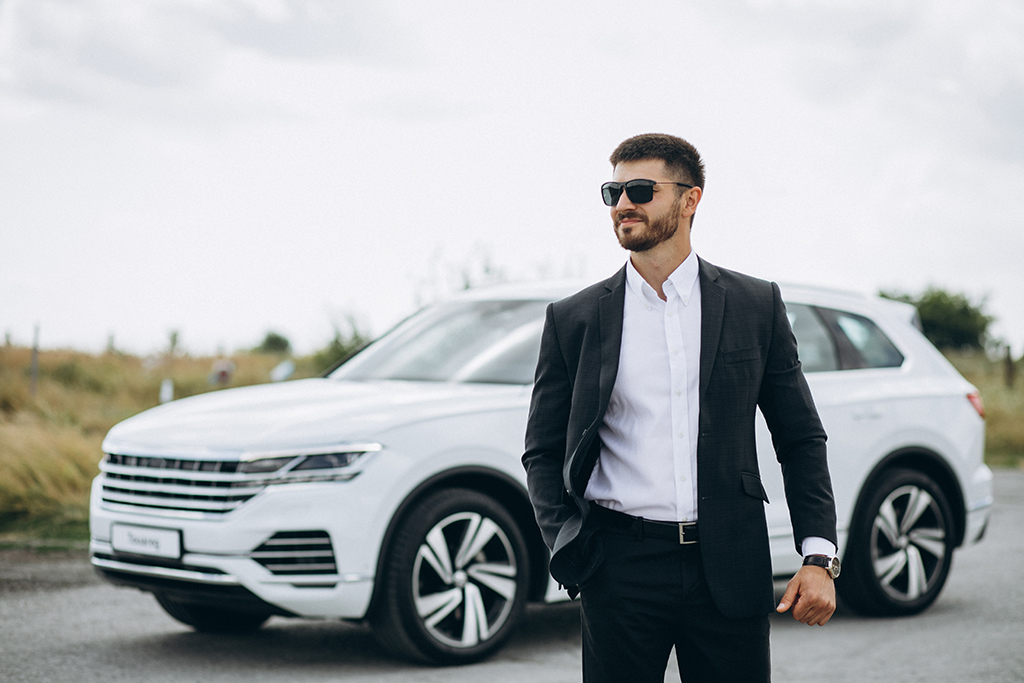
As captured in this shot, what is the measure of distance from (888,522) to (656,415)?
4143mm

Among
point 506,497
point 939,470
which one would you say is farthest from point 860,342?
point 506,497

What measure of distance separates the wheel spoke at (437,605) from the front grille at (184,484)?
853 millimetres

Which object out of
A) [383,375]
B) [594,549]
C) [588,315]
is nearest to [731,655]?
[594,549]

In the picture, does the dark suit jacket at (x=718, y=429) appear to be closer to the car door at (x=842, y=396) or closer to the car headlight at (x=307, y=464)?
the car headlight at (x=307, y=464)

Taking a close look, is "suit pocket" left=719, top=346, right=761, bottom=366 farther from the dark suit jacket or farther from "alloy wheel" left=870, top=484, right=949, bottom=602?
"alloy wheel" left=870, top=484, right=949, bottom=602

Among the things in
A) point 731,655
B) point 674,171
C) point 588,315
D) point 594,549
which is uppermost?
point 674,171

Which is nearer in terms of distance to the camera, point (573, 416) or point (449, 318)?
point (573, 416)

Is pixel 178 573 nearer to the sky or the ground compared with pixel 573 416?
nearer to the ground

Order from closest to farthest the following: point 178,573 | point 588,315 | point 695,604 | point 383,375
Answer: point 695,604 → point 588,315 → point 178,573 → point 383,375

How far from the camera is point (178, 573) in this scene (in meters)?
5.11

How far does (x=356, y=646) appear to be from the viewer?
593 cm

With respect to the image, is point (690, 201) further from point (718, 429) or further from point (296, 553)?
point (296, 553)

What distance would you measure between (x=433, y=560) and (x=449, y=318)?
73.1 inches

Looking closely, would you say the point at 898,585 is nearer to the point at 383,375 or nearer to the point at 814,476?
the point at 383,375
